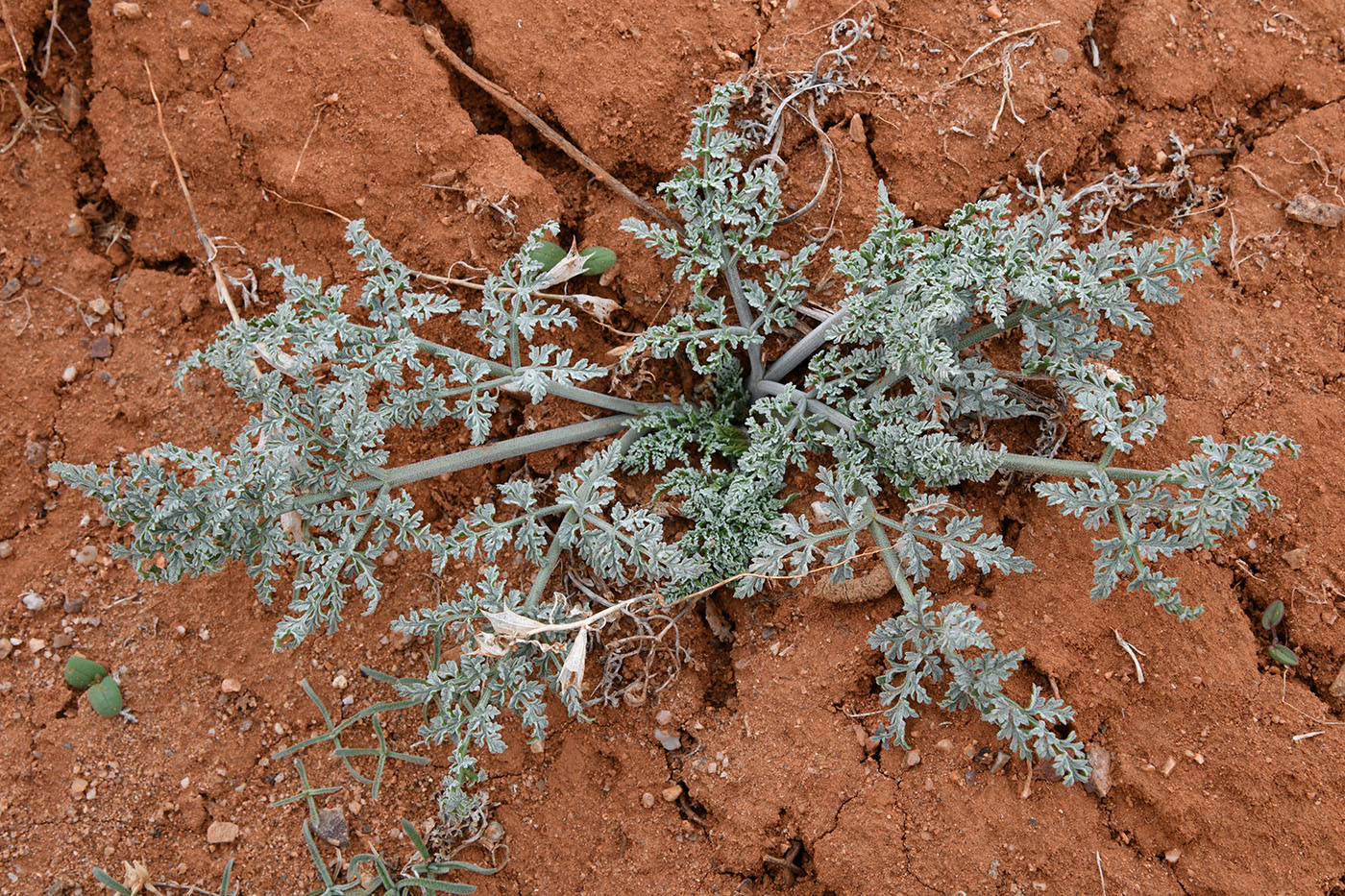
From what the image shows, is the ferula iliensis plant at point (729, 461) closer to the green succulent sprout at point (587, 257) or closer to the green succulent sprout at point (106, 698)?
the green succulent sprout at point (587, 257)

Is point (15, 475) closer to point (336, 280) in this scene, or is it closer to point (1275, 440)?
point (336, 280)

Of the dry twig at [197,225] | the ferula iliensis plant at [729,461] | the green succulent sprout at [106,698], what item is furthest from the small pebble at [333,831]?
the dry twig at [197,225]

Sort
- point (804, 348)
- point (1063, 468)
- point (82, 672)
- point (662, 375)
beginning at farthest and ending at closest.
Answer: point (662, 375)
point (804, 348)
point (82, 672)
point (1063, 468)

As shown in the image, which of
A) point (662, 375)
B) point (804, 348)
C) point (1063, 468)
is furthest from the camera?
point (662, 375)

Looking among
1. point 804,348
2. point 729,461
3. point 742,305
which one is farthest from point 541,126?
point 729,461

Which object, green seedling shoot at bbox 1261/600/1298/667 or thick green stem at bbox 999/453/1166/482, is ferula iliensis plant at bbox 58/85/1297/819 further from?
green seedling shoot at bbox 1261/600/1298/667

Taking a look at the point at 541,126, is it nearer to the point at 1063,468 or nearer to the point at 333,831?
the point at 1063,468

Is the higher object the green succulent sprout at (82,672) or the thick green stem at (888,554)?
the thick green stem at (888,554)
